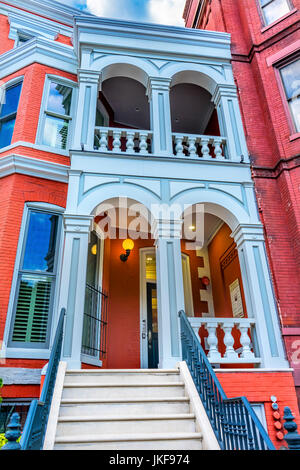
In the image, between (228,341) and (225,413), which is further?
(228,341)

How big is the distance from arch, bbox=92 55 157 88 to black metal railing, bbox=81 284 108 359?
4899 mm

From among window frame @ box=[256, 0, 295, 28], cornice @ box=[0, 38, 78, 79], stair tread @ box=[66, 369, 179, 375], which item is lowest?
stair tread @ box=[66, 369, 179, 375]

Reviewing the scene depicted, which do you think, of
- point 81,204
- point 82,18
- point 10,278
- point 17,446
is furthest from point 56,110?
point 17,446

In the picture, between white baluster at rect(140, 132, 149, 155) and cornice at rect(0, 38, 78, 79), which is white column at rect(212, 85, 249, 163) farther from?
cornice at rect(0, 38, 78, 79)

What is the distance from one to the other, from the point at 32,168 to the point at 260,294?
17.0 ft

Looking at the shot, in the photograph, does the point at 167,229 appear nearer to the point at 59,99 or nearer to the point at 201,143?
the point at 201,143

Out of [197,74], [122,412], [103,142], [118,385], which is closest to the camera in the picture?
[122,412]

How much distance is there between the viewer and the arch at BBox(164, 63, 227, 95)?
808cm

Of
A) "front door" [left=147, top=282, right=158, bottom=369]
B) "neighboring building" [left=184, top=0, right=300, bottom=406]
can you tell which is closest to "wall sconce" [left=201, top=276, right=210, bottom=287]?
"front door" [left=147, top=282, right=158, bottom=369]

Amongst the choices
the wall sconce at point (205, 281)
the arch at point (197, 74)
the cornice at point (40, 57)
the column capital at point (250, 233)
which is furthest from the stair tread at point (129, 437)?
the cornice at point (40, 57)

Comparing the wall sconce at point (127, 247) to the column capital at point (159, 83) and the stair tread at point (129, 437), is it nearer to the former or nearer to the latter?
the column capital at point (159, 83)

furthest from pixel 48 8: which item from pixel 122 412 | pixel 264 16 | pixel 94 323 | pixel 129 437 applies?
pixel 129 437

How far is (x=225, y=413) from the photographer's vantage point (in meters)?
3.55

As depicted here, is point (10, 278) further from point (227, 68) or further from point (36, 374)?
point (227, 68)
